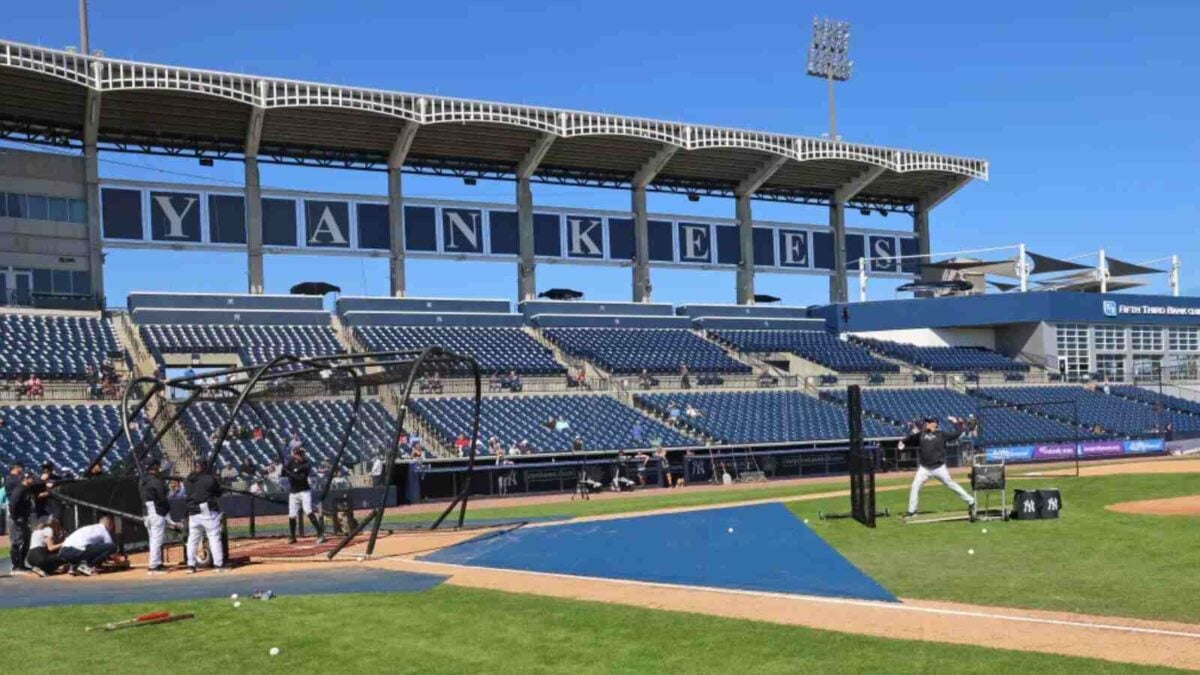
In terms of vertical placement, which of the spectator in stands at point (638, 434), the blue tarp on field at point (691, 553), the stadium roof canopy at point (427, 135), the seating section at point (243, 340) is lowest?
the blue tarp on field at point (691, 553)

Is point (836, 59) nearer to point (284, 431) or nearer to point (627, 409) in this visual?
point (627, 409)

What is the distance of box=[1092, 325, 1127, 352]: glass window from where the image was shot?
5984 cm

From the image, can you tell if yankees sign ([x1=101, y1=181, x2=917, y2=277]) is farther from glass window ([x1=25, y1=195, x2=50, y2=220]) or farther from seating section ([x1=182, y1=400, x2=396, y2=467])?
seating section ([x1=182, y1=400, x2=396, y2=467])

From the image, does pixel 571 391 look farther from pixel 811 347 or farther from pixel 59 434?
pixel 59 434

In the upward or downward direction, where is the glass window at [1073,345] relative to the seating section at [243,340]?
downward

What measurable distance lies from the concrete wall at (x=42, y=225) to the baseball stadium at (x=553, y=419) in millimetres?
99

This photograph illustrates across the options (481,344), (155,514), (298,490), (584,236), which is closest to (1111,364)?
(584,236)

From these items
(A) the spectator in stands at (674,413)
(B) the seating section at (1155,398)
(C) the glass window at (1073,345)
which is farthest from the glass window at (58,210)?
(B) the seating section at (1155,398)

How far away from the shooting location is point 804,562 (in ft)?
50.2

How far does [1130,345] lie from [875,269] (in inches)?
528

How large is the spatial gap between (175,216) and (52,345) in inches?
302

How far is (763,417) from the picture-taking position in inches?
1769

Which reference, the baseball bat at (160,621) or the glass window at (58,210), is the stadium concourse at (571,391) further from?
the baseball bat at (160,621)

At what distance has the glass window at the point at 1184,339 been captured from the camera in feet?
206
